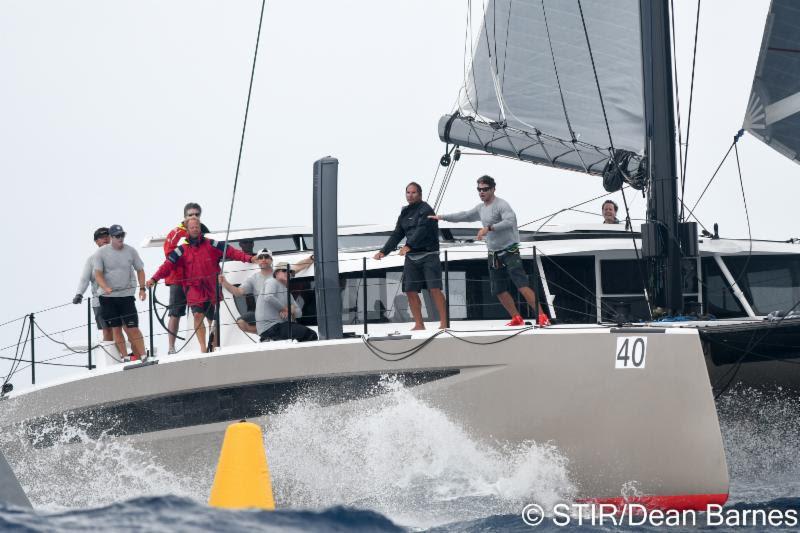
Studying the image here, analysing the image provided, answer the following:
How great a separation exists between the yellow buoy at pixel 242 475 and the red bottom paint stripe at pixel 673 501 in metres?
2.67

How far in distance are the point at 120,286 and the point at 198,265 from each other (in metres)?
1.00

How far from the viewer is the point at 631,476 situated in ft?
27.2

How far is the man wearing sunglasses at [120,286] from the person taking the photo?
10.6 m

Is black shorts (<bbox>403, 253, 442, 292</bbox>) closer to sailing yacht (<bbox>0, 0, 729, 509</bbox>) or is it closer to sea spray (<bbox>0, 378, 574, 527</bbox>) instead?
sailing yacht (<bbox>0, 0, 729, 509</bbox>)

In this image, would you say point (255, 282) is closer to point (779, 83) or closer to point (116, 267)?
point (116, 267)

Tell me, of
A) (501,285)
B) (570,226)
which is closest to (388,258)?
(501,285)

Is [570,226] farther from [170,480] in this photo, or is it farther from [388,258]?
[170,480]

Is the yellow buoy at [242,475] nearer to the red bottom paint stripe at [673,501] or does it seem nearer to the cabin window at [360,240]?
the red bottom paint stripe at [673,501]

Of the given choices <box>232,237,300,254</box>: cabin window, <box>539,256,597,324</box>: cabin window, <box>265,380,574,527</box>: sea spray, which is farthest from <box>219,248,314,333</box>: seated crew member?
<box>539,256,597,324</box>: cabin window

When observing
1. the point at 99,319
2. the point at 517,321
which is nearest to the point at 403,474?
the point at 517,321

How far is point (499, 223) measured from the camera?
9.24m

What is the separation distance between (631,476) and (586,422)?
0.46 metres

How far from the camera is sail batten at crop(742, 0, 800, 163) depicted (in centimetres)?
1034

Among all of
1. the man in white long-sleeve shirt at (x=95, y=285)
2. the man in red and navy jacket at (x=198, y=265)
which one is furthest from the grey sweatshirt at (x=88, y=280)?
the man in red and navy jacket at (x=198, y=265)
